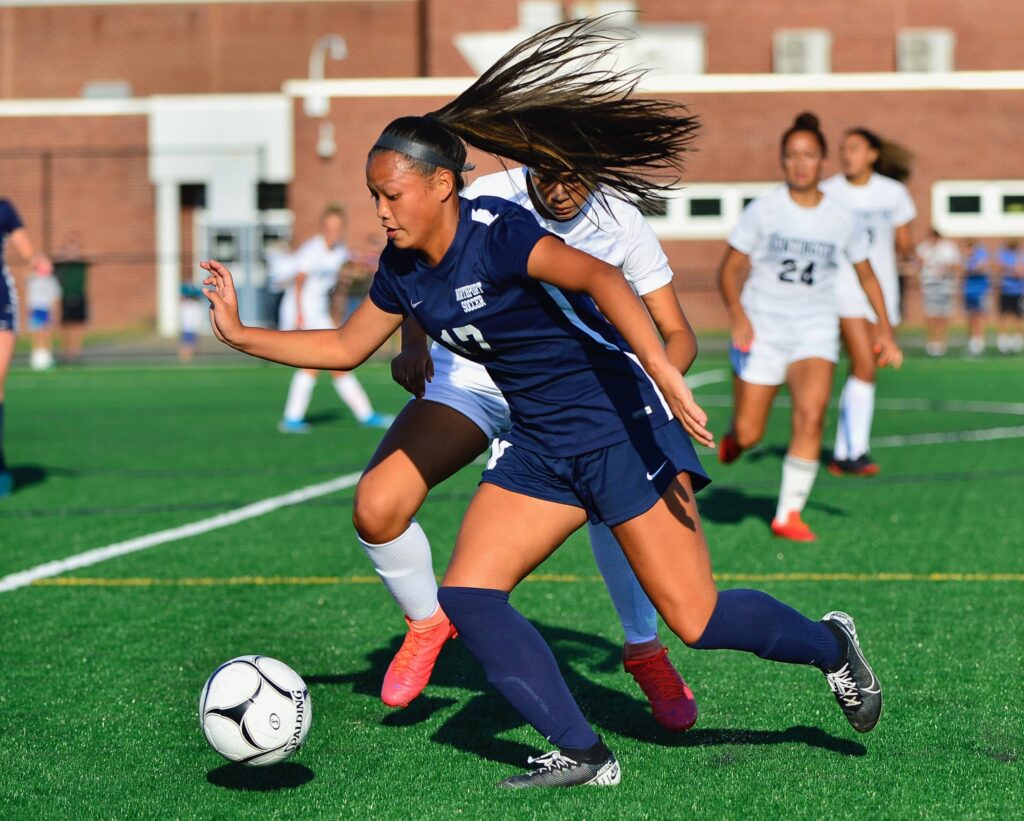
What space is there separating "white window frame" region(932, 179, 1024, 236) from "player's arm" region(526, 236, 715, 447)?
1227 inches

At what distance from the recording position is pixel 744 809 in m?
3.79

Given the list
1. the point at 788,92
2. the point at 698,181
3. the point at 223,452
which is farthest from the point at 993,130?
the point at 223,452

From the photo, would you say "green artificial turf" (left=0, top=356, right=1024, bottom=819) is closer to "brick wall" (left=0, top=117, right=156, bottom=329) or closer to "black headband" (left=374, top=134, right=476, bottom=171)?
"black headband" (left=374, top=134, right=476, bottom=171)

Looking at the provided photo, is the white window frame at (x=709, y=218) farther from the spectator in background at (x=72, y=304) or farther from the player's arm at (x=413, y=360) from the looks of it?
the player's arm at (x=413, y=360)

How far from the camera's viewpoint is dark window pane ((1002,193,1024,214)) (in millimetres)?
33406

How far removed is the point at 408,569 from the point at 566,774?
3.41ft

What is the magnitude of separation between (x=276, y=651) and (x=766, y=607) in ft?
7.31

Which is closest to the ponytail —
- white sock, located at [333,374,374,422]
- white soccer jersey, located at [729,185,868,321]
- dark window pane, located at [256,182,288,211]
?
white soccer jersey, located at [729,185,868,321]

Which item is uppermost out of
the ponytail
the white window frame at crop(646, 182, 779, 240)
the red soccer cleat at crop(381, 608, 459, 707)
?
the white window frame at crop(646, 182, 779, 240)

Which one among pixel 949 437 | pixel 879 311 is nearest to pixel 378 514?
pixel 879 311

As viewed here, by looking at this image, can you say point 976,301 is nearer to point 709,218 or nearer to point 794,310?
point 709,218

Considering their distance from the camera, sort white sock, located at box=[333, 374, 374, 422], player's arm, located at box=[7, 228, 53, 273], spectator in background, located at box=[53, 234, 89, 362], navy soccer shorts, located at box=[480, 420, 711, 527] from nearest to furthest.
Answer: navy soccer shorts, located at box=[480, 420, 711, 527]
player's arm, located at box=[7, 228, 53, 273]
white sock, located at box=[333, 374, 374, 422]
spectator in background, located at box=[53, 234, 89, 362]

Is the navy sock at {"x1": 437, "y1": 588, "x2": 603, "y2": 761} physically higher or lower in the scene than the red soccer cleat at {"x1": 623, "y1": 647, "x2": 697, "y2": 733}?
higher

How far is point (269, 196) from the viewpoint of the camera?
29.5 metres
